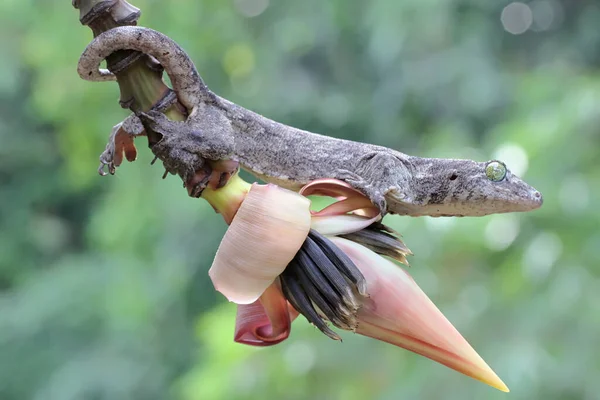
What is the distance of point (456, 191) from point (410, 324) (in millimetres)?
→ 521

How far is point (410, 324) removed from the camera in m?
0.97

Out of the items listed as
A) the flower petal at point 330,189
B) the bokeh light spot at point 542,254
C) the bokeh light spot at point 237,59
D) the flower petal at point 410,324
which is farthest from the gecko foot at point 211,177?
the bokeh light spot at point 237,59

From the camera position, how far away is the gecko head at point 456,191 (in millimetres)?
1416

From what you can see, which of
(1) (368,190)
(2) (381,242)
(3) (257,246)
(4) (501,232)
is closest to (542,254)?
(4) (501,232)

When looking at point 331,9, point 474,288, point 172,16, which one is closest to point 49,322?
point 172,16

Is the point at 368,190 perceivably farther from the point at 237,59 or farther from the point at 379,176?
the point at 237,59

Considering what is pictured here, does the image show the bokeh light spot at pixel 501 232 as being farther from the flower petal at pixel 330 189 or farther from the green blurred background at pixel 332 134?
the flower petal at pixel 330 189

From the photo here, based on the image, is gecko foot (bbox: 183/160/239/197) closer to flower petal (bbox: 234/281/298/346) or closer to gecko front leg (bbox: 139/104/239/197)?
gecko front leg (bbox: 139/104/239/197)

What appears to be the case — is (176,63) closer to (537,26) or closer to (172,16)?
(172,16)

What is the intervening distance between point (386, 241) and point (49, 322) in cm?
614

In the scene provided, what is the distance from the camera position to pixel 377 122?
6008 millimetres

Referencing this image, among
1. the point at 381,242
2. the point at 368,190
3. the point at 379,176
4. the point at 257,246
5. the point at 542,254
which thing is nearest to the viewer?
the point at 257,246

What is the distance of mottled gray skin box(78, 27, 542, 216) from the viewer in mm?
1211

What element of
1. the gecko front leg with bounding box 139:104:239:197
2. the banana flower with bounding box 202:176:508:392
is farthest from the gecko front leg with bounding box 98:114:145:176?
the banana flower with bounding box 202:176:508:392
